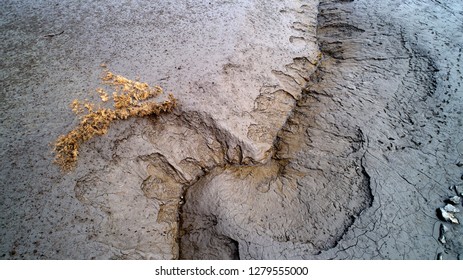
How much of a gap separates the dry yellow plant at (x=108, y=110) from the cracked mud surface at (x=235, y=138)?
0.16 feet

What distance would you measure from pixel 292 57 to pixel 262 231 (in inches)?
46.6

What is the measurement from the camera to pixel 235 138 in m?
1.67

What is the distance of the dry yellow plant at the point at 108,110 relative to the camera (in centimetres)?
147

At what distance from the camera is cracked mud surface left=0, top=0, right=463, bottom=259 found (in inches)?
54.6

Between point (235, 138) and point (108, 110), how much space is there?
2.16 feet

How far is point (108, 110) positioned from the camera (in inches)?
62.7

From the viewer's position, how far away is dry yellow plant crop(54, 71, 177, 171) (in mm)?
1473

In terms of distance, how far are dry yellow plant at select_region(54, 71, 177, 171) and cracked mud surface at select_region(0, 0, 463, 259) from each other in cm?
5

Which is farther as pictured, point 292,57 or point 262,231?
point 292,57

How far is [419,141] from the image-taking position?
170 cm

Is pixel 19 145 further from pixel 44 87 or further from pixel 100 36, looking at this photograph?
pixel 100 36

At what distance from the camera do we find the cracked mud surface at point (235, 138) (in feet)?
4.55
